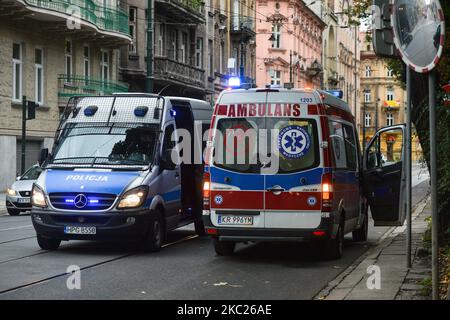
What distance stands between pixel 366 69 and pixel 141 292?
388 feet

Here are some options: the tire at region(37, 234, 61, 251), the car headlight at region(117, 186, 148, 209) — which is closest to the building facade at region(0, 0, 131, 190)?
the tire at region(37, 234, 61, 251)

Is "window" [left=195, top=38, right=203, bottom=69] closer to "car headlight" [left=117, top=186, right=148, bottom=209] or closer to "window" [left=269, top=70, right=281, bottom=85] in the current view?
"window" [left=269, top=70, right=281, bottom=85]

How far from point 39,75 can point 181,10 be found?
1093cm

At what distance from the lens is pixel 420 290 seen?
9.15m

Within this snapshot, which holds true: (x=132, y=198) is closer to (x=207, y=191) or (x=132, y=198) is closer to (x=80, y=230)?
(x=80, y=230)

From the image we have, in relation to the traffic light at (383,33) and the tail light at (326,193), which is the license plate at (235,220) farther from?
the traffic light at (383,33)

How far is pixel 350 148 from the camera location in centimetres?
1430

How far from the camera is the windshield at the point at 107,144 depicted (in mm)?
13750

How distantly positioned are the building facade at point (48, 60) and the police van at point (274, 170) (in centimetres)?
1993

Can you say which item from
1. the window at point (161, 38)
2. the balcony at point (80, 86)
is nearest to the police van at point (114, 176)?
the balcony at point (80, 86)

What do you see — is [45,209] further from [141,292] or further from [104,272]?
[141,292]
